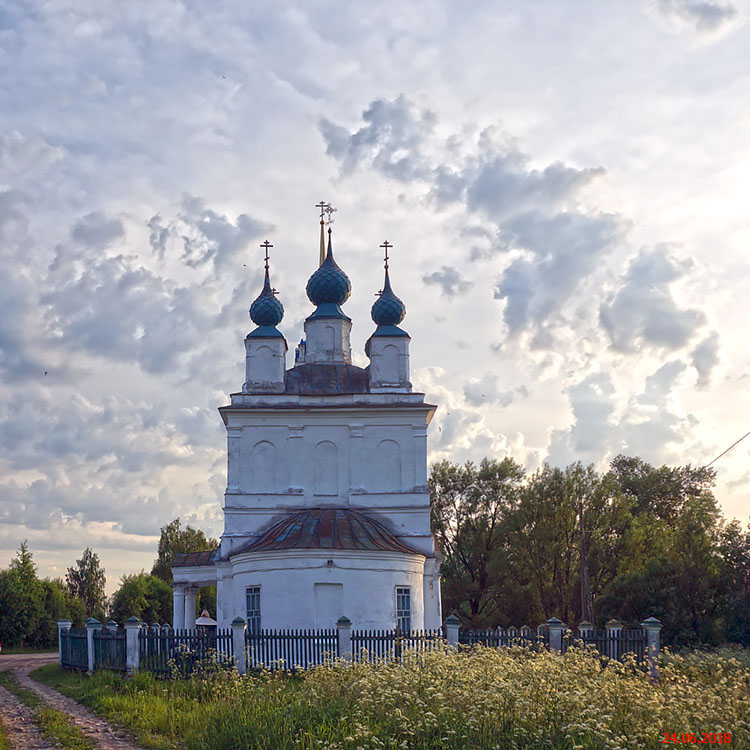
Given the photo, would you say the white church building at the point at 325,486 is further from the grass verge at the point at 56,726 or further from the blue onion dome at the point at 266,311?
the grass verge at the point at 56,726

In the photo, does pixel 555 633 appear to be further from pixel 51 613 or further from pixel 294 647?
pixel 51 613

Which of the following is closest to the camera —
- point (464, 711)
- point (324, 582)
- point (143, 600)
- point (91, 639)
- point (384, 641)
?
point (464, 711)

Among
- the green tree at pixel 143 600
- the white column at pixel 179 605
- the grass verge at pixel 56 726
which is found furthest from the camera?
the green tree at pixel 143 600

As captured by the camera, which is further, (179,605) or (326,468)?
(179,605)

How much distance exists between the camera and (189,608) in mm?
36031

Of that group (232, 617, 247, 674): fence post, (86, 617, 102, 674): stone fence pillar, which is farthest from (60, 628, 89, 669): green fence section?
(232, 617, 247, 674): fence post

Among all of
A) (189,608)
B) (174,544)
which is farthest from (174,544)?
(189,608)

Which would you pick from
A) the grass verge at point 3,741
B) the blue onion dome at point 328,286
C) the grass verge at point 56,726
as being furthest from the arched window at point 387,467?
the grass verge at point 3,741

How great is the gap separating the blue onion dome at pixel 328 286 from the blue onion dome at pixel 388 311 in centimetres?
175

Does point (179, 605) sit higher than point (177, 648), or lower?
higher

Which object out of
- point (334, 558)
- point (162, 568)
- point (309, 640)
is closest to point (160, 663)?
point (309, 640)

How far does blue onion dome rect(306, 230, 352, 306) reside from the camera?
36.5 m

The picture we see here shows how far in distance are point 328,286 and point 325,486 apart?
8257 millimetres

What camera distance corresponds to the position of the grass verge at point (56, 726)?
13.3 m
